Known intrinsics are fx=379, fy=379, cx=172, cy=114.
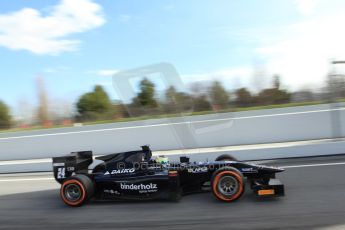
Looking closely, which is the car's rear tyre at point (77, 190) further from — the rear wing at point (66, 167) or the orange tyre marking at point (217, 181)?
the orange tyre marking at point (217, 181)

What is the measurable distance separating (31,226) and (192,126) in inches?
147

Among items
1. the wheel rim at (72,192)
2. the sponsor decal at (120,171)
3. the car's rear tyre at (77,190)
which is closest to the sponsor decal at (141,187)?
the sponsor decal at (120,171)

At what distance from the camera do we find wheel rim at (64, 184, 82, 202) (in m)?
6.85

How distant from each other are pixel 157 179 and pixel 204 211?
3.46 ft

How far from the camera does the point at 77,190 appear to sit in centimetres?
689

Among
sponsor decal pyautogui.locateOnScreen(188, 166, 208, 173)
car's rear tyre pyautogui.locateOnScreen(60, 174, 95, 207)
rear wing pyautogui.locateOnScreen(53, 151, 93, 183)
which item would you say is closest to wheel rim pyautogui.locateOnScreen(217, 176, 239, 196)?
sponsor decal pyautogui.locateOnScreen(188, 166, 208, 173)

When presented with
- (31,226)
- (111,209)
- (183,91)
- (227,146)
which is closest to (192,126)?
(183,91)

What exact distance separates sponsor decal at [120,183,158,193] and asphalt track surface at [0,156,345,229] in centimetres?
26

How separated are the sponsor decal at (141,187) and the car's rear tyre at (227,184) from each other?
1045 millimetres

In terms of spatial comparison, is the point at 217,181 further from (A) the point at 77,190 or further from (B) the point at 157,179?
(A) the point at 77,190

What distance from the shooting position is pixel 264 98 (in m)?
21.0

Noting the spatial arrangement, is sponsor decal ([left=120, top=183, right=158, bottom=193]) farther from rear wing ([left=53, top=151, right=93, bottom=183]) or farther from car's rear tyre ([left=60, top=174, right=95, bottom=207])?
rear wing ([left=53, top=151, right=93, bottom=183])

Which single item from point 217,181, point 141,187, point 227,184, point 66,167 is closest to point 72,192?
point 66,167

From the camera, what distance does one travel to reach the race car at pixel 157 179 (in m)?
6.26
